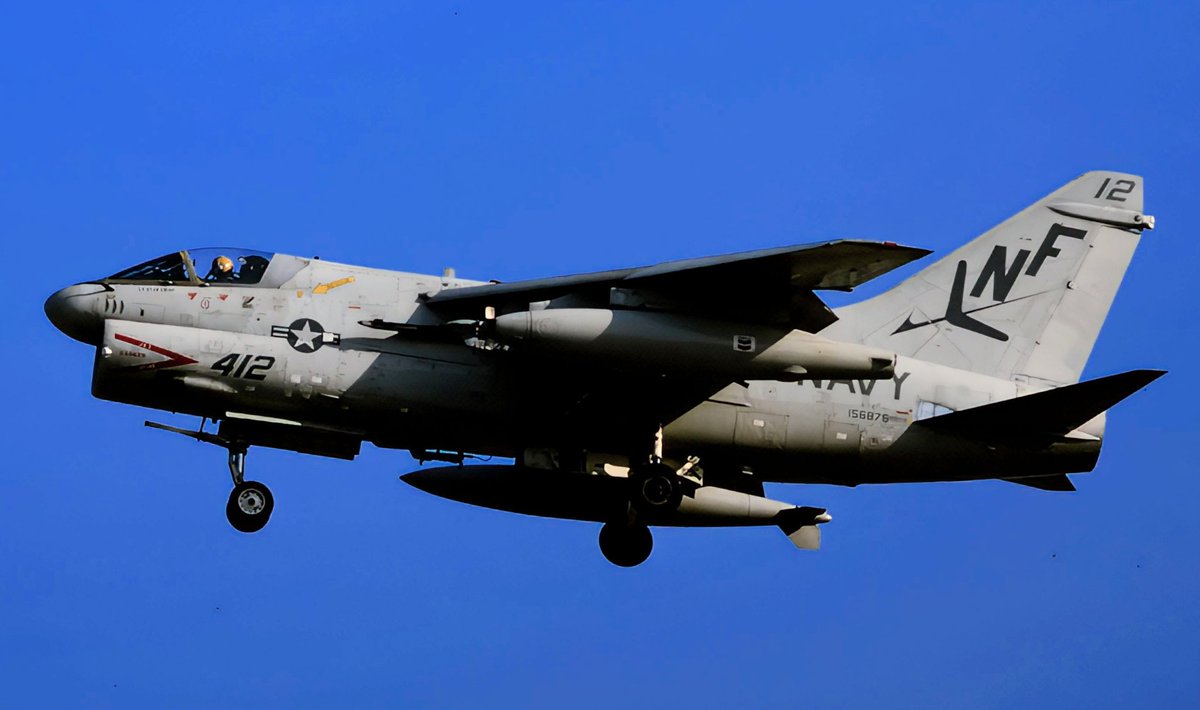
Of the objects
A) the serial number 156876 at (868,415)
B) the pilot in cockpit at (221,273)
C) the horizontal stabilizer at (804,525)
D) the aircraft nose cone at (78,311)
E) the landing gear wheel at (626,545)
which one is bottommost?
the landing gear wheel at (626,545)

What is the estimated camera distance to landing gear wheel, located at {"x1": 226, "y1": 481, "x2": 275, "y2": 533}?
731 inches

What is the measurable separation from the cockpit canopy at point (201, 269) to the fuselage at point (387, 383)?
0.06 metres

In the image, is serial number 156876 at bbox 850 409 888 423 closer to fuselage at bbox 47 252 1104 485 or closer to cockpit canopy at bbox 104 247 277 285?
fuselage at bbox 47 252 1104 485

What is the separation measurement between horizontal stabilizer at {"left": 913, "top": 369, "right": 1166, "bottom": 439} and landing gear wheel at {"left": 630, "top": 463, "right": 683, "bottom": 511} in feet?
10.1

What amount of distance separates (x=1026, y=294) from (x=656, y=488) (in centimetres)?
560

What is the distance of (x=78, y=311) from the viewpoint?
18.2 metres

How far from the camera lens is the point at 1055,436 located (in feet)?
63.3

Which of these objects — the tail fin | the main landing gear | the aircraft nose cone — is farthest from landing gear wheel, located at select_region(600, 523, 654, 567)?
the aircraft nose cone

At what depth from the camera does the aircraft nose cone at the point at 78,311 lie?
18.2 metres

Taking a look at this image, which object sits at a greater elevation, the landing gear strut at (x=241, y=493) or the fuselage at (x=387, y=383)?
the fuselage at (x=387, y=383)

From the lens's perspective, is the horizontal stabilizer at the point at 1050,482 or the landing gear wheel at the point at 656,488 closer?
the landing gear wheel at the point at 656,488

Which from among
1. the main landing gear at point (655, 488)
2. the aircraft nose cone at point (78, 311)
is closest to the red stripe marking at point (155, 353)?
the aircraft nose cone at point (78, 311)

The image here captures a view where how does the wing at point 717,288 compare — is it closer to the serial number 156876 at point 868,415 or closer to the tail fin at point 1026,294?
the serial number 156876 at point 868,415

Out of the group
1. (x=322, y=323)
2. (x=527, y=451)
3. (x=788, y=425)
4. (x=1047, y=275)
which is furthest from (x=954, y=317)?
(x=322, y=323)
